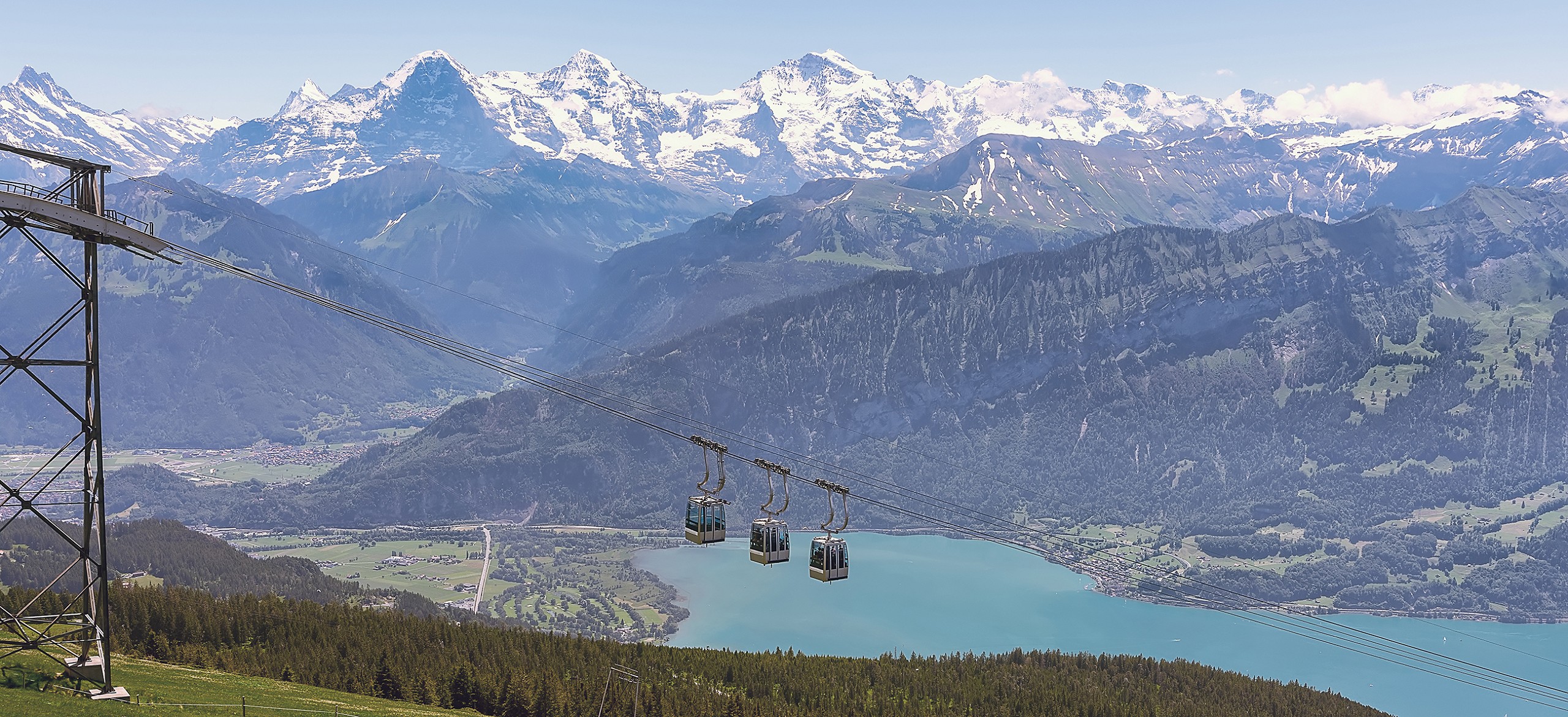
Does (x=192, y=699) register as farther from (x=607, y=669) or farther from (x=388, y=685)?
(x=607, y=669)

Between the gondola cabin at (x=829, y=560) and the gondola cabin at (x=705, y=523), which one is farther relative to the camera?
the gondola cabin at (x=829, y=560)

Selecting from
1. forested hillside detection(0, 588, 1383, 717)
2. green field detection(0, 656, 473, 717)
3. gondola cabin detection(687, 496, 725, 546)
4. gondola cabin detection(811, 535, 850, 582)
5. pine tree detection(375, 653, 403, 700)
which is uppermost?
gondola cabin detection(687, 496, 725, 546)

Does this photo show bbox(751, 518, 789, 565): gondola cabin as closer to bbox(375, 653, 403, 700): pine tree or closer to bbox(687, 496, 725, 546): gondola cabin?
bbox(687, 496, 725, 546): gondola cabin

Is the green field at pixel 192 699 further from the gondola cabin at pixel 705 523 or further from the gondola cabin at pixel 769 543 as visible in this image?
the gondola cabin at pixel 769 543

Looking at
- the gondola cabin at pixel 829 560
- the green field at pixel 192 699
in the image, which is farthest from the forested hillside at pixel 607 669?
the gondola cabin at pixel 829 560

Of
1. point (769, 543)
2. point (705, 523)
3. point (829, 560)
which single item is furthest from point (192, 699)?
point (829, 560)

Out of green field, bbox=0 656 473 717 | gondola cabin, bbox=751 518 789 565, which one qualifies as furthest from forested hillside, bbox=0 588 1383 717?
gondola cabin, bbox=751 518 789 565
